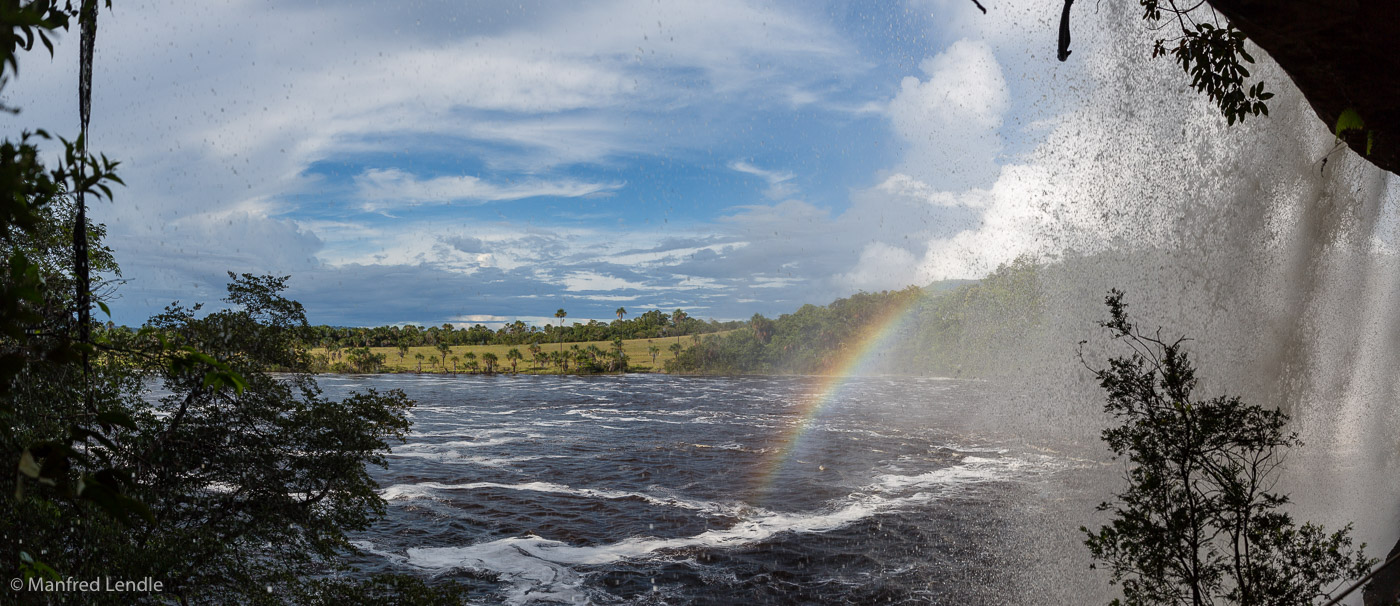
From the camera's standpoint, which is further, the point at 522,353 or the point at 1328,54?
the point at 522,353

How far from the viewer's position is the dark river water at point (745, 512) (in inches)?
802

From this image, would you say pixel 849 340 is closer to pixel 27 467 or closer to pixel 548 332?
pixel 548 332

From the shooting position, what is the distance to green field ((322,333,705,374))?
491 ft

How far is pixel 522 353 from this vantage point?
15600 centimetres

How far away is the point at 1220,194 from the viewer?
2286 cm

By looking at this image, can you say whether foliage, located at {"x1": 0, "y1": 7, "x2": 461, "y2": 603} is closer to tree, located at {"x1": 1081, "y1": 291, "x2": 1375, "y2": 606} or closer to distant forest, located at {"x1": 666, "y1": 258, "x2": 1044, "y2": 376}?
tree, located at {"x1": 1081, "y1": 291, "x2": 1375, "y2": 606}

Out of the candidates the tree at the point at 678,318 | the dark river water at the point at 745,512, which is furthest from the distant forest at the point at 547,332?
the dark river water at the point at 745,512

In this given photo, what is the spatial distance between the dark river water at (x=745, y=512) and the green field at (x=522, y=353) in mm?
89794

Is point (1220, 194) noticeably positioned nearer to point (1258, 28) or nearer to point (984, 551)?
point (984, 551)

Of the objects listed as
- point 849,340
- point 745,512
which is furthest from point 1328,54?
point 849,340

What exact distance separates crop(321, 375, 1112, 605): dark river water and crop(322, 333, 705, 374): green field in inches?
3535

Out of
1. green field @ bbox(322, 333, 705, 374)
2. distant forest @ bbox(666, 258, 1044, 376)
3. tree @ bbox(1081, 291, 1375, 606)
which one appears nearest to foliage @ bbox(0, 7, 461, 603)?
tree @ bbox(1081, 291, 1375, 606)

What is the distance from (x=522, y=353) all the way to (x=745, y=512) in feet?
434

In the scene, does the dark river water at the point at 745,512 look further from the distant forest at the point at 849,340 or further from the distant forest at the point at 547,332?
the distant forest at the point at 547,332
